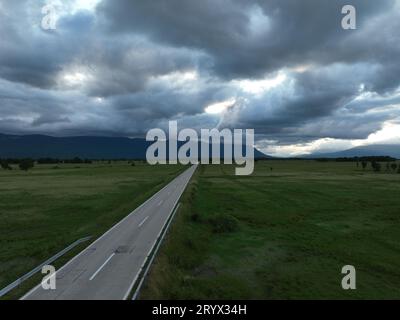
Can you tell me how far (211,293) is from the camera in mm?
18578

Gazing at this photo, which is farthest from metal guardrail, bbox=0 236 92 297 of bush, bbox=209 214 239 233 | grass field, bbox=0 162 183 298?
bush, bbox=209 214 239 233

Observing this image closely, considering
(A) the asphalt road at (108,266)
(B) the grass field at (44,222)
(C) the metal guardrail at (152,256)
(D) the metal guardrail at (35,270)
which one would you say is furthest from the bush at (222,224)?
(D) the metal guardrail at (35,270)

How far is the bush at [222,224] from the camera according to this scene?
34.0m

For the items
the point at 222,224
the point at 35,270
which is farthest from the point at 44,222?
the point at 222,224

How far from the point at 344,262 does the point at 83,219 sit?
1105 inches

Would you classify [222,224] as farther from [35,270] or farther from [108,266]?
[35,270]

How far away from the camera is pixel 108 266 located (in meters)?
20.6

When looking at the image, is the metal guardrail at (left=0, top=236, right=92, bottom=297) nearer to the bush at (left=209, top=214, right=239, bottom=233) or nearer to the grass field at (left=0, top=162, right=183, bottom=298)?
the grass field at (left=0, top=162, right=183, bottom=298)

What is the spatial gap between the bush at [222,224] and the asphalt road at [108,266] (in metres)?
5.19

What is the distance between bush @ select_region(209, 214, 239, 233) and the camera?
111ft

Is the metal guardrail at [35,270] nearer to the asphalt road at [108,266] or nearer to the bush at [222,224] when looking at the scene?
the asphalt road at [108,266]

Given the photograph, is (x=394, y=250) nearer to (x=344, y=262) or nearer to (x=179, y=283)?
(x=344, y=262)

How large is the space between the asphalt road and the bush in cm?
519
